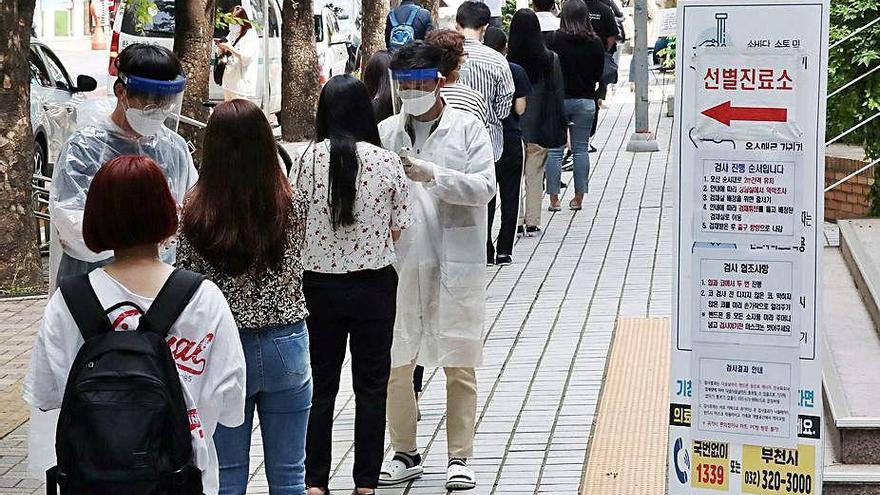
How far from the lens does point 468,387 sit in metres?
6.65

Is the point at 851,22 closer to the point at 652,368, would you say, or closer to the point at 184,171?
the point at 652,368

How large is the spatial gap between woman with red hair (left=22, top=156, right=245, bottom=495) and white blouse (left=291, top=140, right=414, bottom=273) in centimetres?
176

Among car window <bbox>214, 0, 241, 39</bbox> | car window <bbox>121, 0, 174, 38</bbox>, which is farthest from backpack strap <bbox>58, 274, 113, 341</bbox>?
car window <bbox>214, 0, 241, 39</bbox>

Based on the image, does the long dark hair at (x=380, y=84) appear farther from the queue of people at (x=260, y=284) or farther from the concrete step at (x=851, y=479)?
the concrete step at (x=851, y=479)

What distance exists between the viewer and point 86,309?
12.9 feet

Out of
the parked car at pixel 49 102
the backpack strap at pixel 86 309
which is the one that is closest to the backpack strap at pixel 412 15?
the parked car at pixel 49 102

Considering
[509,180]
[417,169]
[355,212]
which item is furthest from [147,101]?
[509,180]

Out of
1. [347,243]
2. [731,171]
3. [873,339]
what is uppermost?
[731,171]

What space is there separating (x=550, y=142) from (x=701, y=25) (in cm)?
801

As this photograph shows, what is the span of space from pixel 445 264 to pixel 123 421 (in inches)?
115

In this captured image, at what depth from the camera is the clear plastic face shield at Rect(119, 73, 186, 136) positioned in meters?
5.64

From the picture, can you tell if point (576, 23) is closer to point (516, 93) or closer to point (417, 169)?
point (516, 93)

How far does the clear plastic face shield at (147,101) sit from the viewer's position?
18.5 feet

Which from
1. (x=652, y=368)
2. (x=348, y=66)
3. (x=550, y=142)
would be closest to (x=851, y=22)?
(x=652, y=368)
